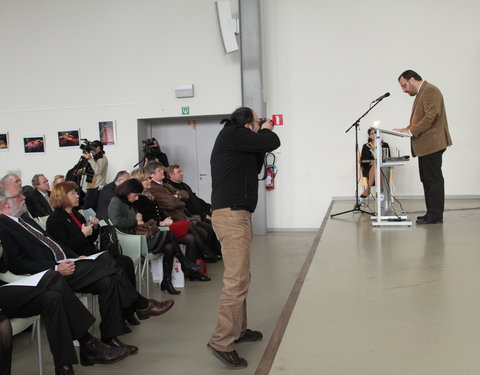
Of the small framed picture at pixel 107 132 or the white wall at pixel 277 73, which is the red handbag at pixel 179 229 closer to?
the white wall at pixel 277 73

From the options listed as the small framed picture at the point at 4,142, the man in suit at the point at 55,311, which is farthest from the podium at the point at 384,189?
the small framed picture at the point at 4,142

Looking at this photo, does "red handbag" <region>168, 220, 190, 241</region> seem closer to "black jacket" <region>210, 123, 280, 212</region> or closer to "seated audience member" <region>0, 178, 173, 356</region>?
"seated audience member" <region>0, 178, 173, 356</region>

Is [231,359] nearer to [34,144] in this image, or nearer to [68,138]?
[68,138]

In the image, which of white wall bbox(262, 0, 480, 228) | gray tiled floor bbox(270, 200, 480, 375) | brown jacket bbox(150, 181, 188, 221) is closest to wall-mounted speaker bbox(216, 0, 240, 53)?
white wall bbox(262, 0, 480, 228)

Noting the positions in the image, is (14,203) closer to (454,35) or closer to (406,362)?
(406,362)

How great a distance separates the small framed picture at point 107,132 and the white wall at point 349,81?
275cm

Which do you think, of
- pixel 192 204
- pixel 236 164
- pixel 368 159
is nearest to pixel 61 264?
pixel 236 164

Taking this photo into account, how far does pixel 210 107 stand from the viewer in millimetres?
7832

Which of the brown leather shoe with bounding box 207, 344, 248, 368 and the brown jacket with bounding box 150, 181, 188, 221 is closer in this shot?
the brown leather shoe with bounding box 207, 344, 248, 368

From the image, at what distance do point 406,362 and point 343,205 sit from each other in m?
5.20

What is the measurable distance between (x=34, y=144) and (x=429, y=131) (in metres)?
6.87

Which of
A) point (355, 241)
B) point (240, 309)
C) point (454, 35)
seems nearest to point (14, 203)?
point (240, 309)

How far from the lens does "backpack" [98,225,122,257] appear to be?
11.8 ft

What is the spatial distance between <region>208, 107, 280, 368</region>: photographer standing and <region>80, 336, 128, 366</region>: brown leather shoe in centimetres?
64
